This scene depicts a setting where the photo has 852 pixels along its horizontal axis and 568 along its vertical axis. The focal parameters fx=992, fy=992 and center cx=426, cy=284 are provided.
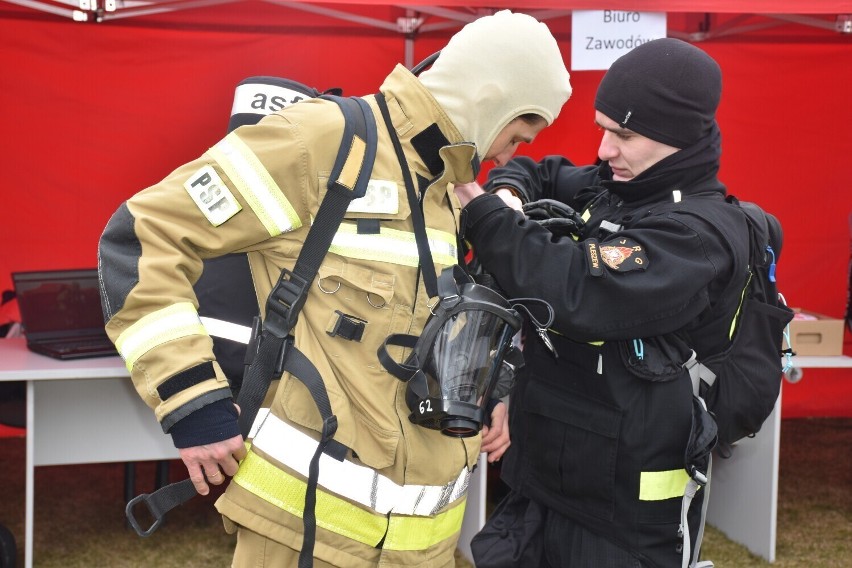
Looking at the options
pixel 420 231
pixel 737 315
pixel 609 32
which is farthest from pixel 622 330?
pixel 609 32

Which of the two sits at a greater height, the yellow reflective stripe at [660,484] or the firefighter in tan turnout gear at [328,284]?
the firefighter in tan turnout gear at [328,284]

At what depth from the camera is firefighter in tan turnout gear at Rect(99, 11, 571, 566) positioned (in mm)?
1696

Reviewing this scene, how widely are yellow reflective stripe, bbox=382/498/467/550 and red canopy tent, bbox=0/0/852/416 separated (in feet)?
10.4

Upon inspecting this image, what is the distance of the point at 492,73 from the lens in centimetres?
189

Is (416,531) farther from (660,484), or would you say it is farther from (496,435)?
(660,484)

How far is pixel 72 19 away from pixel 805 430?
4820mm

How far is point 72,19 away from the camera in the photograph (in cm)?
480

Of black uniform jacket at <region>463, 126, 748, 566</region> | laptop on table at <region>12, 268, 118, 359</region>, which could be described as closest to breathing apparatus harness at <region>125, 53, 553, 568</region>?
black uniform jacket at <region>463, 126, 748, 566</region>

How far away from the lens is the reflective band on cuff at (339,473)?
1.82m

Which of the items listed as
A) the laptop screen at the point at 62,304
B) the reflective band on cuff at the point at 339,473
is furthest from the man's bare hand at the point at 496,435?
the laptop screen at the point at 62,304

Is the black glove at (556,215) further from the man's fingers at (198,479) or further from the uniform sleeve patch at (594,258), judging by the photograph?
the man's fingers at (198,479)

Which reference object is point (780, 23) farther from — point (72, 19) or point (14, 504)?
point (14, 504)

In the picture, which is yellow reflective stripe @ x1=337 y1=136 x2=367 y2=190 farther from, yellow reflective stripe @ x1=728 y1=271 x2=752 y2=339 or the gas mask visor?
yellow reflective stripe @ x1=728 y1=271 x2=752 y2=339

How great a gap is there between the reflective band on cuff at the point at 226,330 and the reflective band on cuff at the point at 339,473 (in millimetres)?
473
